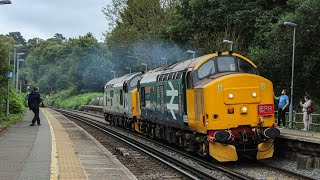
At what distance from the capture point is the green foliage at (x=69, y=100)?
7757 centimetres

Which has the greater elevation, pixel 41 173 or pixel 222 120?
pixel 222 120

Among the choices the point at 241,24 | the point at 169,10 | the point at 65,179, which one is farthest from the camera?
the point at 169,10

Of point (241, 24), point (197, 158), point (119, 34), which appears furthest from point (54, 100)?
point (197, 158)

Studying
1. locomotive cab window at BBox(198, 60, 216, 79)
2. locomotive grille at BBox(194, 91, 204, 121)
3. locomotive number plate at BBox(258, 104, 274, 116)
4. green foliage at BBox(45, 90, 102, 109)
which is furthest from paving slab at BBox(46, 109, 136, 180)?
green foliage at BBox(45, 90, 102, 109)

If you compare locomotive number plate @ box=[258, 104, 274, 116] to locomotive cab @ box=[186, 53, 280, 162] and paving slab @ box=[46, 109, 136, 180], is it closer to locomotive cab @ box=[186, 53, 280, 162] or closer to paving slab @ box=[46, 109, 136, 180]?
locomotive cab @ box=[186, 53, 280, 162]

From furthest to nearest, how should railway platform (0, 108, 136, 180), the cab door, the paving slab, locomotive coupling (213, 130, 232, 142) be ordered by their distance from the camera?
the cab door → locomotive coupling (213, 130, 232, 142) → the paving slab → railway platform (0, 108, 136, 180)

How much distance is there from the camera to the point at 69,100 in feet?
285

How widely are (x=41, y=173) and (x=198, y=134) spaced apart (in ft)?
18.4

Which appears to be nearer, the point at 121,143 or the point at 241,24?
the point at 121,143

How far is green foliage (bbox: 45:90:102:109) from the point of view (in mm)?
77575

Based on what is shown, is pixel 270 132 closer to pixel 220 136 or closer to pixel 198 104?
pixel 220 136

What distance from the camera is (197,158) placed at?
15312 millimetres

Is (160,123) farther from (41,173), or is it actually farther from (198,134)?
(41,173)

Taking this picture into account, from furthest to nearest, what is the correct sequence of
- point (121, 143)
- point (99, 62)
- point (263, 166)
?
point (99, 62) < point (121, 143) < point (263, 166)
